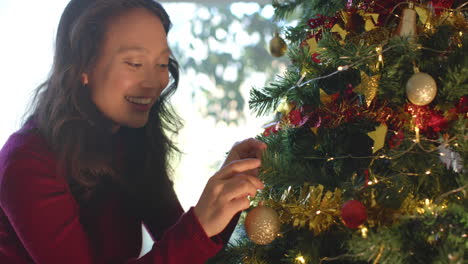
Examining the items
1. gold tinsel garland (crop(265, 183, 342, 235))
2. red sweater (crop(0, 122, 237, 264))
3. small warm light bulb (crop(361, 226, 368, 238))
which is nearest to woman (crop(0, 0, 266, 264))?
red sweater (crop(0, 122, 237, 264))

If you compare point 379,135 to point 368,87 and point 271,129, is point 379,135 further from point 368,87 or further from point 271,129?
point 271,129

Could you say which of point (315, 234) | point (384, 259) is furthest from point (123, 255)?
point (384, 259)

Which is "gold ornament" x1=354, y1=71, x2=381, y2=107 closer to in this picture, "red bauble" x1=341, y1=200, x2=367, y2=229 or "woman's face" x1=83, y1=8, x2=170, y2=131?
"red bauble" x1=341, y1=200, x2=367, y2=229

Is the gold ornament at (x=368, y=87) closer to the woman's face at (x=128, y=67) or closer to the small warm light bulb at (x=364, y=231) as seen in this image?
the small warm light bulb at (x=364, y=231)

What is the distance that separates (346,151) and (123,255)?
0.54 meters

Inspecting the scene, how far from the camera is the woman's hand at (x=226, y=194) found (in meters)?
0.67

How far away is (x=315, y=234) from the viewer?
60 cm

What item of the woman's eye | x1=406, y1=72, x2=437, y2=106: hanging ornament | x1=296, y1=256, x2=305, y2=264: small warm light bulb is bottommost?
x1=296, y1=256, x2=305, y2=264: small warm light bulb

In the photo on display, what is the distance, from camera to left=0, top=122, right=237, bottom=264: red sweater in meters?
0.72

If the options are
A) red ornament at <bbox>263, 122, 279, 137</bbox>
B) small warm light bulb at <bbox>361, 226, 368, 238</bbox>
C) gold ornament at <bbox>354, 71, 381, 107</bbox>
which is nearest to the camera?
small warm light bulb at <bbox>361, 226, 368, 238</bbox>

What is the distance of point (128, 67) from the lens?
93 centimetres

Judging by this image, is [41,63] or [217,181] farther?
[41,63]

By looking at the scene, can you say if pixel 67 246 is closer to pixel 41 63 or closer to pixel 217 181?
pixel 217 181

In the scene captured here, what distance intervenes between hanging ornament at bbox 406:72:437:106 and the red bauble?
158 mm
